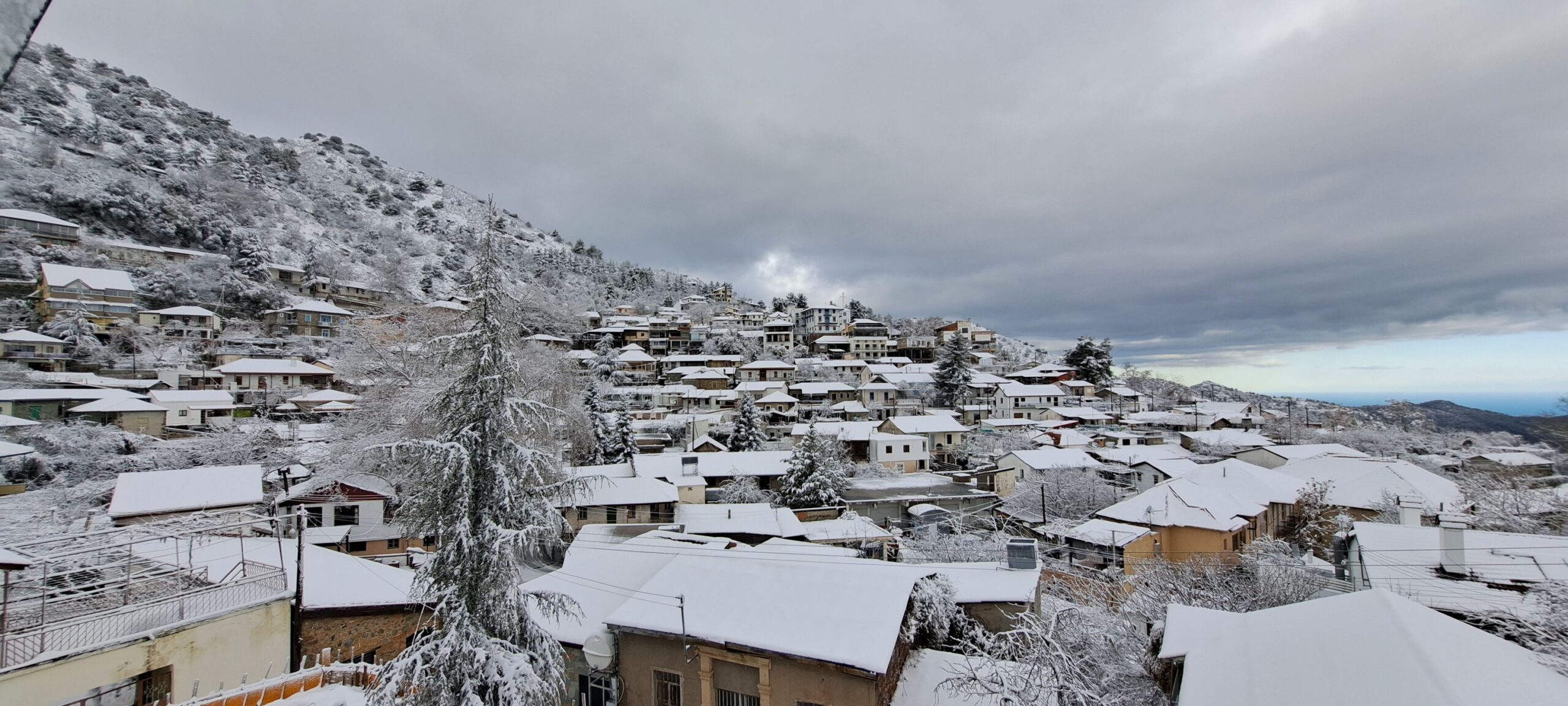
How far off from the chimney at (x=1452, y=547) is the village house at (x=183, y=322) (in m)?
54.8

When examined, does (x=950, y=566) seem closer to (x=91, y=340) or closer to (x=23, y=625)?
(x=23, y=625)

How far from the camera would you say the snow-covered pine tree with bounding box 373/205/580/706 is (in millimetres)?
6297

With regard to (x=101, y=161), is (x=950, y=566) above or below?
below

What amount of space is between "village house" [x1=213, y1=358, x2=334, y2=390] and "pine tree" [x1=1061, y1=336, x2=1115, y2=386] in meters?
58.3

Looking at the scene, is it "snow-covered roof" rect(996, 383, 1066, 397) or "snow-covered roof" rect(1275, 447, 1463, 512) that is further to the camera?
"snow-covered roof" rect(996, 383, 1066, 397)

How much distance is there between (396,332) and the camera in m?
21.4

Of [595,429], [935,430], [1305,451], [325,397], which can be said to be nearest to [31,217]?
[325,397]

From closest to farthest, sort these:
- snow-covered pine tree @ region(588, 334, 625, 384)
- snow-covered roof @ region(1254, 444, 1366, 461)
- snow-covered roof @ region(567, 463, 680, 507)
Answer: snow-covered roof @ region(567, 463, 680, 507)
snow-covered roof @ region(1254, 444, 1366, 461)
snow-covered pine tree @ region(588, 334, 625, 384)

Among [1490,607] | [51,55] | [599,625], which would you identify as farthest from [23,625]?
[51,55]

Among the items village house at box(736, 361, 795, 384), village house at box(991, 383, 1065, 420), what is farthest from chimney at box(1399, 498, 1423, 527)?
village house at box(736, 361, 795, 384)

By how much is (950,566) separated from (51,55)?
116362 mm

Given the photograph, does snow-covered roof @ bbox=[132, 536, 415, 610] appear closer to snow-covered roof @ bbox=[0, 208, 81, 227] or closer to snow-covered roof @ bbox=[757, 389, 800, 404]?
snow-covered roof @ bbox=[757, 389, 800, 404]

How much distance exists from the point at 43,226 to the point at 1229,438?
7786 cm

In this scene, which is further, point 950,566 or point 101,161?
point 101,161
